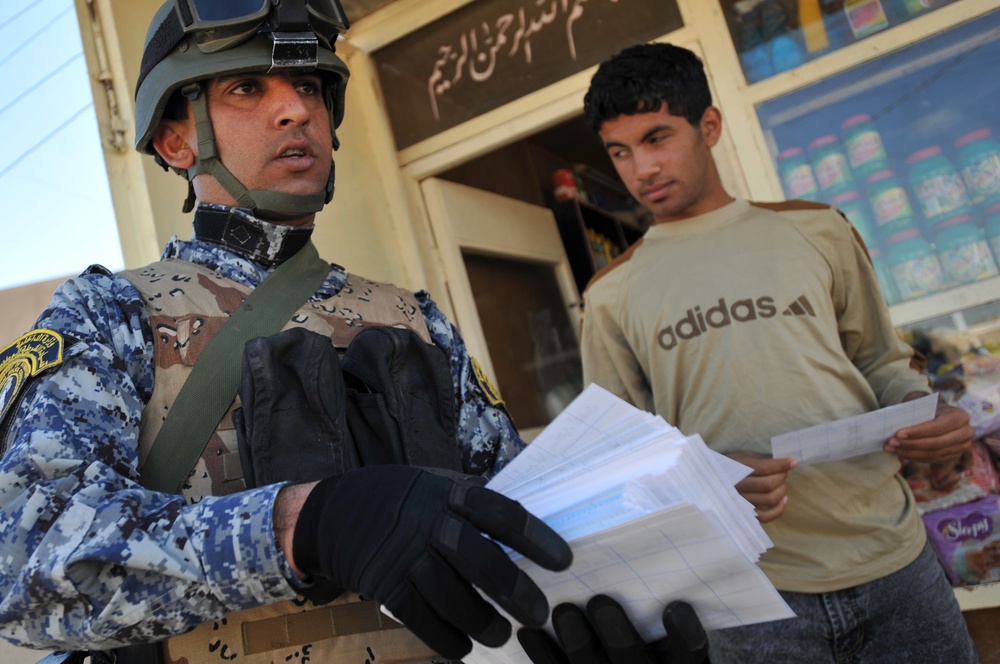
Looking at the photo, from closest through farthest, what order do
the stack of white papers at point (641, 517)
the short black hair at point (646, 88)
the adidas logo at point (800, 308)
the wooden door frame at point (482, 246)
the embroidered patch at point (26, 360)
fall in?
the stack of white papers at point (641, 517) → the embroidered patch at point (26, 360) → the adidas logo at point (800, 308) → the short black hair at point (646, 88) → the wooden door frame at point (482, 246)

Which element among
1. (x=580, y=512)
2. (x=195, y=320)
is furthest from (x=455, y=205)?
(x=580, y=512)

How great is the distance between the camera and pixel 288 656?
103 centimetres

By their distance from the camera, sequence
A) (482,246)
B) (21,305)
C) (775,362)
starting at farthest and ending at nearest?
(482,246) → (21,305) → (775,362)

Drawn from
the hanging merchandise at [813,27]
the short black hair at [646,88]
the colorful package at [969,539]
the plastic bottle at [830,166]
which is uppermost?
the hanging merchandise at [813,27]

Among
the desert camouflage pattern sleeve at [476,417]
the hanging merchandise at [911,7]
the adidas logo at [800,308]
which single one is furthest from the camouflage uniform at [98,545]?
the hanging merchandise at [911,7]

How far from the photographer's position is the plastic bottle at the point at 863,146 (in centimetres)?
272

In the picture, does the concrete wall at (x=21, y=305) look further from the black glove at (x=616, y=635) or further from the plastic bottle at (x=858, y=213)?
the plastic bottle at (x=858, y=213)

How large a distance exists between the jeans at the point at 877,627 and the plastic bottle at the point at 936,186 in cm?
150

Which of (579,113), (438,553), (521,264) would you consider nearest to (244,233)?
(438,553)

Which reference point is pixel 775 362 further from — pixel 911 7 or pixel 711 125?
pixel 911 7

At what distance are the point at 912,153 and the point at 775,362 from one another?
4.82 ft

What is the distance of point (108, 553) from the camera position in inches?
30.2

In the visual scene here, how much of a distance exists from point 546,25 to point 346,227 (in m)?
1.13

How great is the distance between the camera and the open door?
130 inches
